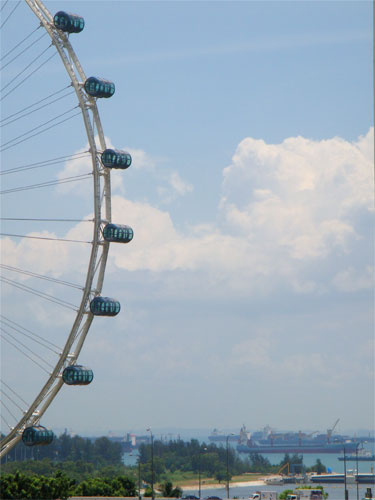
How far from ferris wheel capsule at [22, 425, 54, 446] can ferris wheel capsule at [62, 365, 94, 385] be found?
3807 millimetres

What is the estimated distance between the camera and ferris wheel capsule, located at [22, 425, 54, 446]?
66812 millimetres

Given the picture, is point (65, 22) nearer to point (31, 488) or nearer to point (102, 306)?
point (102, 306)

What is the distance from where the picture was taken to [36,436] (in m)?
67.0

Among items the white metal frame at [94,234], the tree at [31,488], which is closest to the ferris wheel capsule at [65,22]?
the white metal frame at [94,234]

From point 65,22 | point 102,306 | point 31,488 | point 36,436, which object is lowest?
point 31,488

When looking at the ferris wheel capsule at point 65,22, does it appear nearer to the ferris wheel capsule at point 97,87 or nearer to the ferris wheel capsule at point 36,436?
the ferris wheel capsule at point 97,87

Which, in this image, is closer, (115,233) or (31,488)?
(115,233)

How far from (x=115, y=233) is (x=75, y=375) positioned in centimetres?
1016

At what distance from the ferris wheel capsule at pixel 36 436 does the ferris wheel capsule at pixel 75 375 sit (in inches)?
150

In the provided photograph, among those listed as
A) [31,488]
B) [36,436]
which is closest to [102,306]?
[36,436]

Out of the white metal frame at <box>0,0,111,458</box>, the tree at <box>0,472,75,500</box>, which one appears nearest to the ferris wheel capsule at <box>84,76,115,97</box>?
the white metal frame at <box>0,0,111,458</box>

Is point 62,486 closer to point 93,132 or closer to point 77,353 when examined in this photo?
point 77,353

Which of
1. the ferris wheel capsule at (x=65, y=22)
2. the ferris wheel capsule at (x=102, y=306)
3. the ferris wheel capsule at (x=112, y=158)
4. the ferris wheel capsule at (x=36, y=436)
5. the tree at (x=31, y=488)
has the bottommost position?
the tree at (x=31, y=488)

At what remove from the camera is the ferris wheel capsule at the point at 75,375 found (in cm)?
6675
